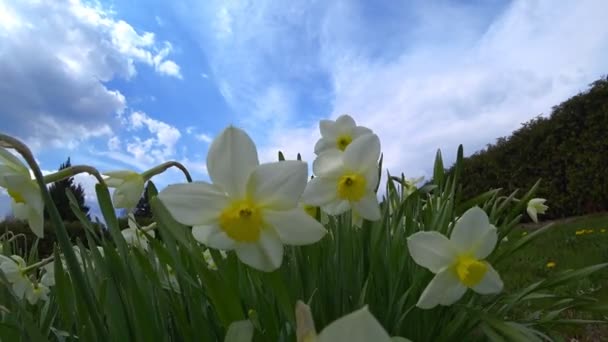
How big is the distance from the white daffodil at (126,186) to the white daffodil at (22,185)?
0.25 m

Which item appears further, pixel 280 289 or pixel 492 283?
pixel 492 283

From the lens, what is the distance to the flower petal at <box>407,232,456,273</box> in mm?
1136

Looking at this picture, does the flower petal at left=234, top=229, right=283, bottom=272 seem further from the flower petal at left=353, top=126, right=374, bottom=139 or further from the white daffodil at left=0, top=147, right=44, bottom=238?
the flower petal at left=353, top=126, right=374, bottom=139

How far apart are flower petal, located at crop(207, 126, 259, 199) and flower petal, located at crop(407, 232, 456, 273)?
17.8 inches

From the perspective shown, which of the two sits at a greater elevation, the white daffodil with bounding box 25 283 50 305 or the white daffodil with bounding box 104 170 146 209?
the white daffodil with bounding box 104 170 146 209

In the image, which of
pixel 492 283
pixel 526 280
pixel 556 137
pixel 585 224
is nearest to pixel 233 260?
pixel 492 283

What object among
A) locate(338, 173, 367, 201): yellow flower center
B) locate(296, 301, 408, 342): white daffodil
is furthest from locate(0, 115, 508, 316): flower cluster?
locate(296, 301, 408, 342): white daffodil

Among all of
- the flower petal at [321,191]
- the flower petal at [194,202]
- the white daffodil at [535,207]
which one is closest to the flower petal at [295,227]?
the flower petal at [194,202]

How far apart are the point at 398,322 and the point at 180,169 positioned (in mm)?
691

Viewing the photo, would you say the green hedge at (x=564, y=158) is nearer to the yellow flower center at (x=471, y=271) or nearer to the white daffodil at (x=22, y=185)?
the yellow flower center at (x=471, y=271)

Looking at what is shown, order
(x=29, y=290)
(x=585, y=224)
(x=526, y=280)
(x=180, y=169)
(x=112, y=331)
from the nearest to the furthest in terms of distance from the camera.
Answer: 1. (x=112, y=331)
2. (x=180, y=169)
3. (x=29, y=290)
4. (x=526, y=280)
5. (x=585, y=224)

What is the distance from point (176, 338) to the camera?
1.25 metres

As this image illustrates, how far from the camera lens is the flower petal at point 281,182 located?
866 mm

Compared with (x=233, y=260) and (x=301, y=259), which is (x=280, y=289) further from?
(x=301, y=259)
